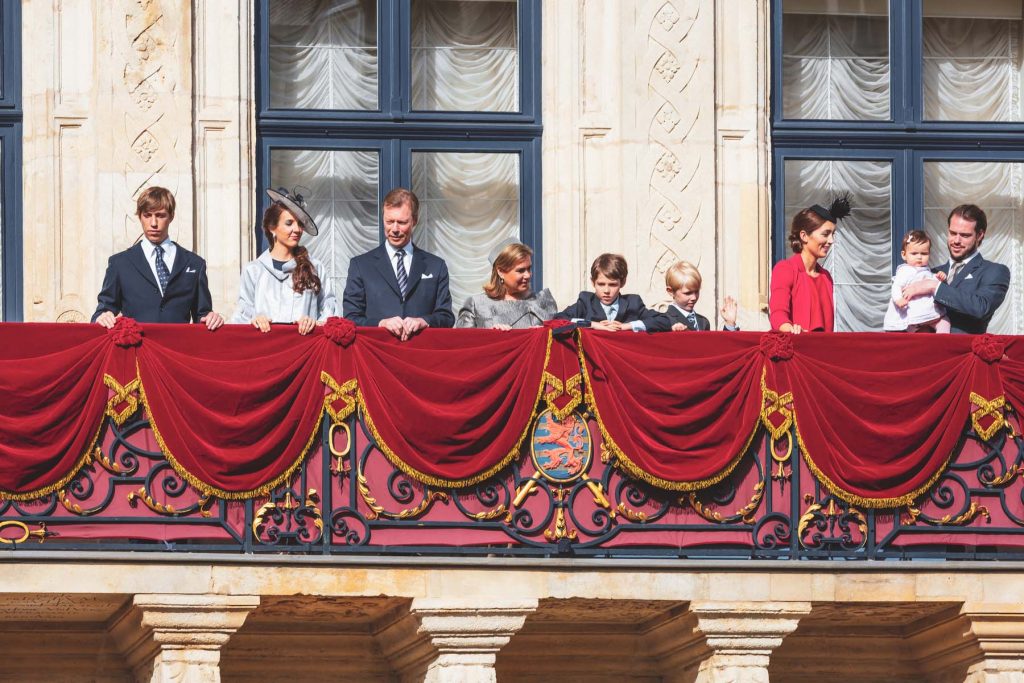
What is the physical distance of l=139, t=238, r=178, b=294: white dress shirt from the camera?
16797 millimetres

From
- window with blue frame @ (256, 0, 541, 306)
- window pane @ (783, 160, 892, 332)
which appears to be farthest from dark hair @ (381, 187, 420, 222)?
window pane @ (783, 160, 892, 332)

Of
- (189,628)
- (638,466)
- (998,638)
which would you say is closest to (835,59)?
(638,466)

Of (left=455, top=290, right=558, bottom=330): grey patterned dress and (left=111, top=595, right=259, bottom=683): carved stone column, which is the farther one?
(left=455, top=290, right=558, bottom=330): grey patterned dress

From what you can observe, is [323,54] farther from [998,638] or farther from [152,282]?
[998,638]

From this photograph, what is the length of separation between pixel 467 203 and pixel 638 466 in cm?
342

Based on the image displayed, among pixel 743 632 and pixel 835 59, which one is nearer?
pixel 743 632

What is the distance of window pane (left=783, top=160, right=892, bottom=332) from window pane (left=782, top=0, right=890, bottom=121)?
378mm

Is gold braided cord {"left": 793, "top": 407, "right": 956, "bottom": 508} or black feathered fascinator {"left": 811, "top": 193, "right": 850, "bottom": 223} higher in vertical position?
black feathered fascinator {"left": 811, "top": 193, "right": 850, "bottom": 223}

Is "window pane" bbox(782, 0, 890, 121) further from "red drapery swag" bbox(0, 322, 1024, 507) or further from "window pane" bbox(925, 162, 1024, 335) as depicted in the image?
"red drapery swag" bbox(0, 322, 1024, 507)

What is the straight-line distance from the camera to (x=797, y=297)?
56.9 feet

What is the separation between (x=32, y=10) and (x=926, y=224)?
620cm

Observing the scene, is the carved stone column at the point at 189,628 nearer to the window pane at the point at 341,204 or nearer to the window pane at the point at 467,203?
the window pane at the point at 341,204

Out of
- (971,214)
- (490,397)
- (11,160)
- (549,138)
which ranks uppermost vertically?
(549,138)

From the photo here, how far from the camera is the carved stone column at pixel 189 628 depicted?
52.6 feet
